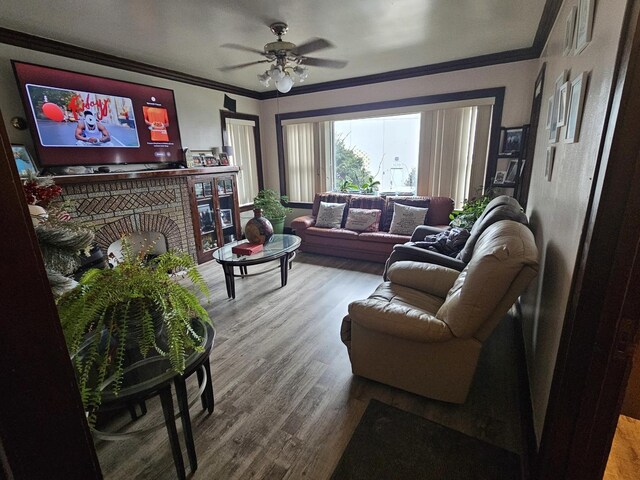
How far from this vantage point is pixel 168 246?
12.9 feet

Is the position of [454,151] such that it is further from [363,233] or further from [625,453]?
[625,453]

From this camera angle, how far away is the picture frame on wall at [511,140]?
3.71 meters

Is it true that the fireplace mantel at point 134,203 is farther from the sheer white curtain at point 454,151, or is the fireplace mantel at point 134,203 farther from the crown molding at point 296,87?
the sheer white curtain at point 454,151

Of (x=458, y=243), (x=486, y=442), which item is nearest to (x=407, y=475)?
(x=486, y=442)

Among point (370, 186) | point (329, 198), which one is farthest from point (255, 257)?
point (370, 186)

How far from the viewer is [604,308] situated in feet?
3.03

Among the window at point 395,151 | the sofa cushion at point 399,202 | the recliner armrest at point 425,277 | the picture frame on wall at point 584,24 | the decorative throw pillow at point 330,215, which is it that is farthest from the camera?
the decorative throw pillow at point 330,215

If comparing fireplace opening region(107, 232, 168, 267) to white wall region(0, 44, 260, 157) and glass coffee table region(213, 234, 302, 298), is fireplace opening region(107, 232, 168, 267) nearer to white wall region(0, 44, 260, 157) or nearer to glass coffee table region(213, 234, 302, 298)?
glass coffee table region(213, 234, 302, 298)

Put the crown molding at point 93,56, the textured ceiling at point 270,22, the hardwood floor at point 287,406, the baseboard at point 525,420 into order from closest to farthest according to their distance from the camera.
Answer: the baseboard at point 525,420
the hardwood floor at point 287,406
the textured ceiling at point 270,22
the crown molding at point 93,56

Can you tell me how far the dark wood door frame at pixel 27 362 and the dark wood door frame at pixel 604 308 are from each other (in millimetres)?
1329

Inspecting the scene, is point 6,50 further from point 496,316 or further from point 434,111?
point 434,111

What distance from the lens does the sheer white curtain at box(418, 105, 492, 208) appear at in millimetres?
3973

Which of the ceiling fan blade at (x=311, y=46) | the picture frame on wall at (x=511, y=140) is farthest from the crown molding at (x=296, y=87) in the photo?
the ceiling fan blade at (x=311, y=46)

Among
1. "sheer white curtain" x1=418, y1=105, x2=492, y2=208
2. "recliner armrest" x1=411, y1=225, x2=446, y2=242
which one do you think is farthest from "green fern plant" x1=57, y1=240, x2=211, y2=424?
"sheer white curtain" x1=418, y1=105, x2=492, y2=208
